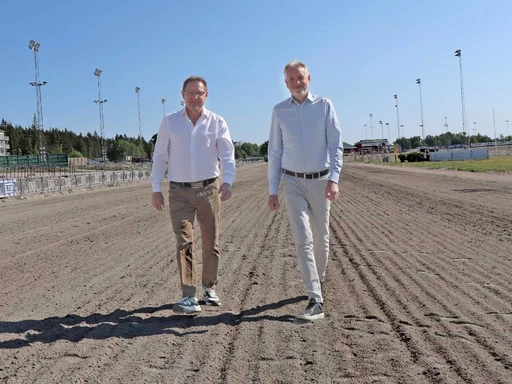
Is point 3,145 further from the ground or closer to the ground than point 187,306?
further from the ground

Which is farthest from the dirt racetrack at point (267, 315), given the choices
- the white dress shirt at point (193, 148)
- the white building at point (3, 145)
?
the white building at point (3, 145)

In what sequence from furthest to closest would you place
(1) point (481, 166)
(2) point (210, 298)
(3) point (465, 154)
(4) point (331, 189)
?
(3) point (465, 154) → (1) point (481, 166) → (2) point (210, 298) → (4) point (331, 189)

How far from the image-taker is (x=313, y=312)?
502 cm

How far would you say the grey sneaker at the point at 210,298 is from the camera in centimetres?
568

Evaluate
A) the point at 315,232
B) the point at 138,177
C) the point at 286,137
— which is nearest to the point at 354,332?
the point at 315,232

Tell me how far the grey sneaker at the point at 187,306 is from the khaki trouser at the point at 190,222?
0.07 metres

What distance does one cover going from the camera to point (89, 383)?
3779 millimetres

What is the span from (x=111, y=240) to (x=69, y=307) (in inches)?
226

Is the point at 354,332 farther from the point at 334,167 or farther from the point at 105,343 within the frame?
the point at 105,343

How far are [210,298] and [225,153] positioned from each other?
1.43 m

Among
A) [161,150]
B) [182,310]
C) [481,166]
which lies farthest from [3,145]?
[182,310]

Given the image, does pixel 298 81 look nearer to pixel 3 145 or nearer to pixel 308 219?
pixel 308 219

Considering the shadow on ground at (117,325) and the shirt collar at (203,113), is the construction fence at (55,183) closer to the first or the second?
the shadow on ground at (117,325)

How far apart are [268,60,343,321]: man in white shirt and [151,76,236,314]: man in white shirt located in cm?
60
